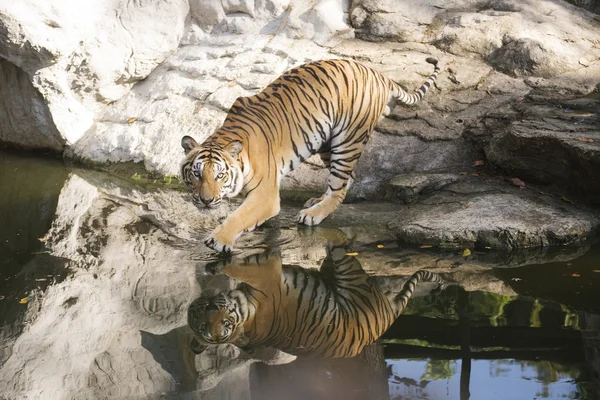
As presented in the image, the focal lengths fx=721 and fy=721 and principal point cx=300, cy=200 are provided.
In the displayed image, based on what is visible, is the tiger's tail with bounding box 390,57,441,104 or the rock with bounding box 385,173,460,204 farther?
the tiger's tail with bounding box 390,57,441,104

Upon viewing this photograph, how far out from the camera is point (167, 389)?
3.17 metres

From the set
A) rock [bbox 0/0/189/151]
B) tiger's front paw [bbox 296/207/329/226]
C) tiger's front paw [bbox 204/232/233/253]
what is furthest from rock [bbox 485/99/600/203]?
rock [bbox 0/0/189/151]

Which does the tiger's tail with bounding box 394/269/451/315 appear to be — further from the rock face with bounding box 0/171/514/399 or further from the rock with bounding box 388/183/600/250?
the rock with bounding box 388/183/600/250

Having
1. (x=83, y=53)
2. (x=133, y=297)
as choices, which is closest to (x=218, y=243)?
(x=133, y=297)

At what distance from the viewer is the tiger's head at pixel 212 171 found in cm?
468

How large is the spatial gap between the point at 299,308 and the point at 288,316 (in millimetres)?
120

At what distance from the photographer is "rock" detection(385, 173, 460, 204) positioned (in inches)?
230

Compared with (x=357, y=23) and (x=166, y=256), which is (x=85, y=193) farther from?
(x=357, y=23)

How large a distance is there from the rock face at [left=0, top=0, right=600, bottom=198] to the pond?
1.53 meters

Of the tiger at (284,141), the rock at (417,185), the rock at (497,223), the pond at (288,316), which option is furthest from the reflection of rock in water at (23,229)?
the rock at (417,185)

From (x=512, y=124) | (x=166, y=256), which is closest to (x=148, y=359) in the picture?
(x=166, y=256)

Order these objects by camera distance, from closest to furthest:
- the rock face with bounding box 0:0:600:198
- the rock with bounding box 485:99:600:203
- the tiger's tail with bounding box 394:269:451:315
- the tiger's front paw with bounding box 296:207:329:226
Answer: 1. the tiger's tail with bounding box 394:269:451:315
2. the rock with bounding box 485:99:600:203
3. the tiger's front paw with bounding box 296:207:329:226
4. the rock face with bounding box 0:0:600:198

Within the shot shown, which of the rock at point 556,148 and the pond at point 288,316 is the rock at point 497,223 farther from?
the rock at point 556,148

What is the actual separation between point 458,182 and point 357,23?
2.91 metres
